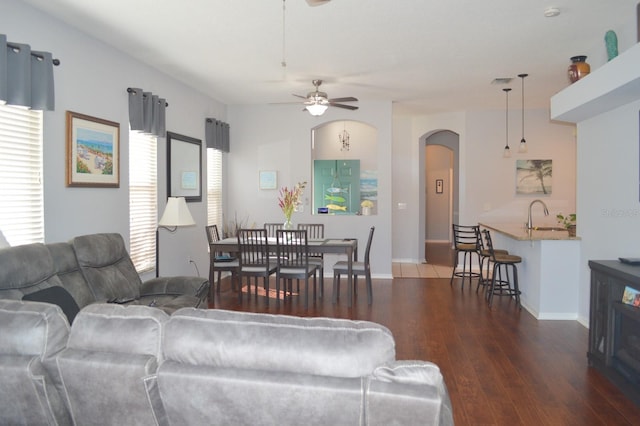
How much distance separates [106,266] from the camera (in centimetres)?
392

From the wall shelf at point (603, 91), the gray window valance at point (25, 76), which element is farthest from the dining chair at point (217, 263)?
the wall shelf at point (603, 91)

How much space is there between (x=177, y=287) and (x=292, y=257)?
1886 millimetres

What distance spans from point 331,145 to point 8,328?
8.06 meters

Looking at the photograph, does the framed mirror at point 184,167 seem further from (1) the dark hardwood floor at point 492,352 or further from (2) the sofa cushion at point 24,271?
(2) the sofa cushion at point 24,271

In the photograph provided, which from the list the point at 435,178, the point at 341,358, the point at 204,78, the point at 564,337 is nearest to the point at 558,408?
the point at 564,337

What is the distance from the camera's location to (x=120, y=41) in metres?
4.47

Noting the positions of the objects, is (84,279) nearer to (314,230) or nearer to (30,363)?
(30,363)

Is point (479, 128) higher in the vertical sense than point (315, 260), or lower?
higher

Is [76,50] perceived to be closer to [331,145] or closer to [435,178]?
[331,145]

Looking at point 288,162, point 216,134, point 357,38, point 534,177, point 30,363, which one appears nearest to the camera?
point 30,363

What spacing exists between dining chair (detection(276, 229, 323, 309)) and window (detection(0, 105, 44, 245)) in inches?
103

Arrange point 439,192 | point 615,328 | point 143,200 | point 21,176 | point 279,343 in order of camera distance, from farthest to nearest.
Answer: point 439,192 < point 143,200 < point 21,176 < point 615,328 < point 279,343

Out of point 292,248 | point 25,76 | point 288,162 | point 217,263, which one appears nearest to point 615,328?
point 292,248

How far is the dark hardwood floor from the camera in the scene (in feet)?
9.46
